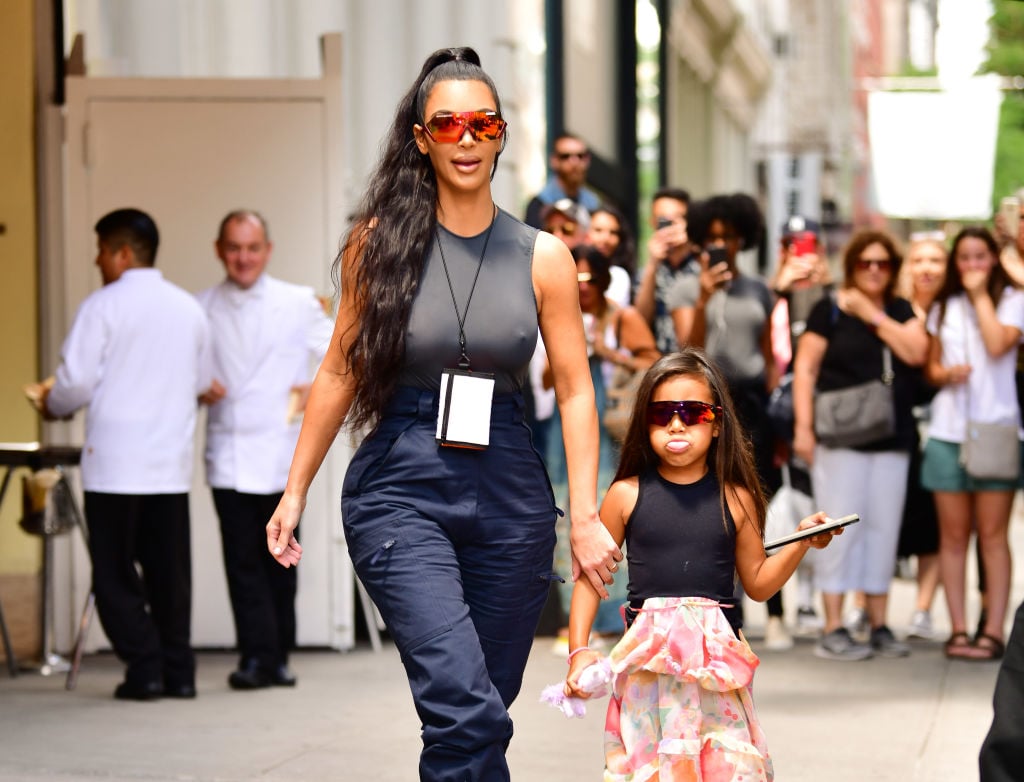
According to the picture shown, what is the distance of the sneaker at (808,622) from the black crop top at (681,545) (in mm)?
5453

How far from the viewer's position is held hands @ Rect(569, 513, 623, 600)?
443 cm

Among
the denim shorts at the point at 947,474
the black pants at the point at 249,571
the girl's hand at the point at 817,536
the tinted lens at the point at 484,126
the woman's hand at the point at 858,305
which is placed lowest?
the black pants at the point at 249,571

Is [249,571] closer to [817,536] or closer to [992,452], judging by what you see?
[992,452]

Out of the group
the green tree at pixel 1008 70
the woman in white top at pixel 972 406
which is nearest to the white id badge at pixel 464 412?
the woman in white top at pixel 972 406

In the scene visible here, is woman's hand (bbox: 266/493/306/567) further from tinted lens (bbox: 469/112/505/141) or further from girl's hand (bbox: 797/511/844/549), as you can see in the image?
girl's hand (bbox: 797/511/844/549)

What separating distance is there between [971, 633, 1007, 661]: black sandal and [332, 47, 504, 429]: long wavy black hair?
5.28 meters

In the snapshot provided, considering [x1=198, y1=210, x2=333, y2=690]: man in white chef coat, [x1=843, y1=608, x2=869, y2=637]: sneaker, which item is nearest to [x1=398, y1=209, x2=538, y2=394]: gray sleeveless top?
[x1=198, y1=210, x2=333, y2=690]: man in white chef coat

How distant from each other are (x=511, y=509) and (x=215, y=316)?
4.21m

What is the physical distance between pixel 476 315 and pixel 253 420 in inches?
157

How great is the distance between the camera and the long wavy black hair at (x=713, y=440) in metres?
5.02

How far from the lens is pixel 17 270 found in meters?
9.23

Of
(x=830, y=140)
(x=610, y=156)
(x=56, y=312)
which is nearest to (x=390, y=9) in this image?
(x=56, y=312)

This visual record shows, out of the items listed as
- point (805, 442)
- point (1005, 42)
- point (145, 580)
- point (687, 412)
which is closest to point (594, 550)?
point (687, 412)

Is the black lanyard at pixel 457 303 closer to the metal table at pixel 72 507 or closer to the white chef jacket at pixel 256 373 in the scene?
the white chef jacket at pixel 256 373
